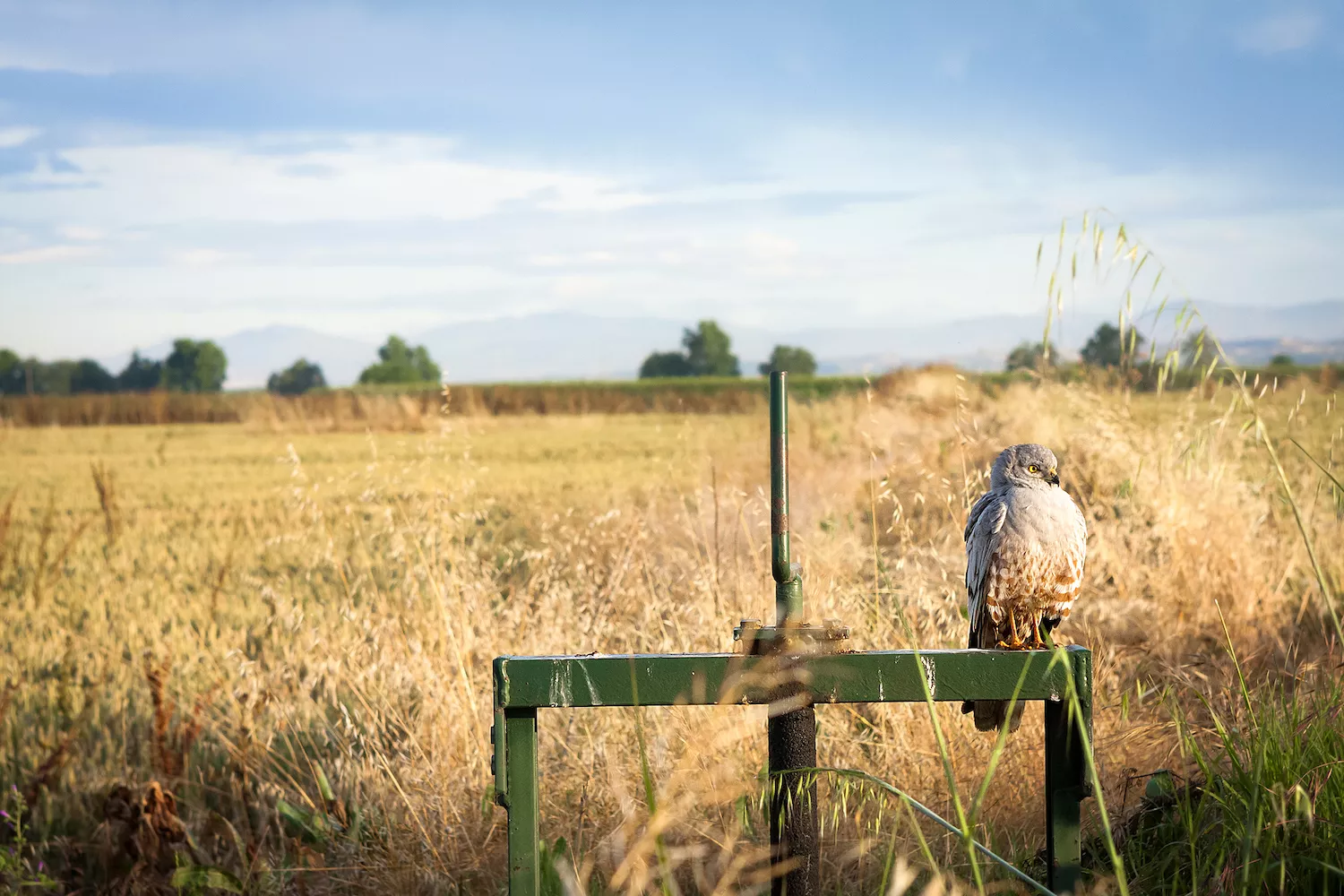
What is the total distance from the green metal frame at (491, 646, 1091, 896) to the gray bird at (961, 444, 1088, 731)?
0.87 ft

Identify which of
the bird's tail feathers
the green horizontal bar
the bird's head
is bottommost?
the bird's tail feathers

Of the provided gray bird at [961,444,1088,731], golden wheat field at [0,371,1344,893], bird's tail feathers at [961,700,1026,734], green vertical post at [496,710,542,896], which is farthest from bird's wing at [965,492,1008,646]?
green vertical post at [496,710,542,896]

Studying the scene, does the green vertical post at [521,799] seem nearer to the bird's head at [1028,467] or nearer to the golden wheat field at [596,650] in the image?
the golden wheat field at [596,650]

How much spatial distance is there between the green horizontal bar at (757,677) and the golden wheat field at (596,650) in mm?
315

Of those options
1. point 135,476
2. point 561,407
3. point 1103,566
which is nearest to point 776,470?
point 1103,566

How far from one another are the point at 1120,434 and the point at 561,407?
32689mm

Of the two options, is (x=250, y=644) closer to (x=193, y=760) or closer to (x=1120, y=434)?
(x=193, y=760)

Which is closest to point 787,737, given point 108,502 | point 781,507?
point 781,507

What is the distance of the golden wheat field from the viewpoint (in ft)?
11.8

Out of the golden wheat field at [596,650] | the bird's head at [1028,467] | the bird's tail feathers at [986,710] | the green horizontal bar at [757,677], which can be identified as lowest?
the golden wheat field at [596,650]

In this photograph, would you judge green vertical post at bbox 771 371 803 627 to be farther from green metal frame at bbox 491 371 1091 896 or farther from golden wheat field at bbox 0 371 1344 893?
golden wheat field at bbox 0 371 1344 893

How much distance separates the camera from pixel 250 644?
7.24 meters

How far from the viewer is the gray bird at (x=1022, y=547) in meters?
2.59

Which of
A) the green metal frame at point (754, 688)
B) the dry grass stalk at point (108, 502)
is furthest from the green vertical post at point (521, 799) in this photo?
the dry grass stalk at point (108, 502)
